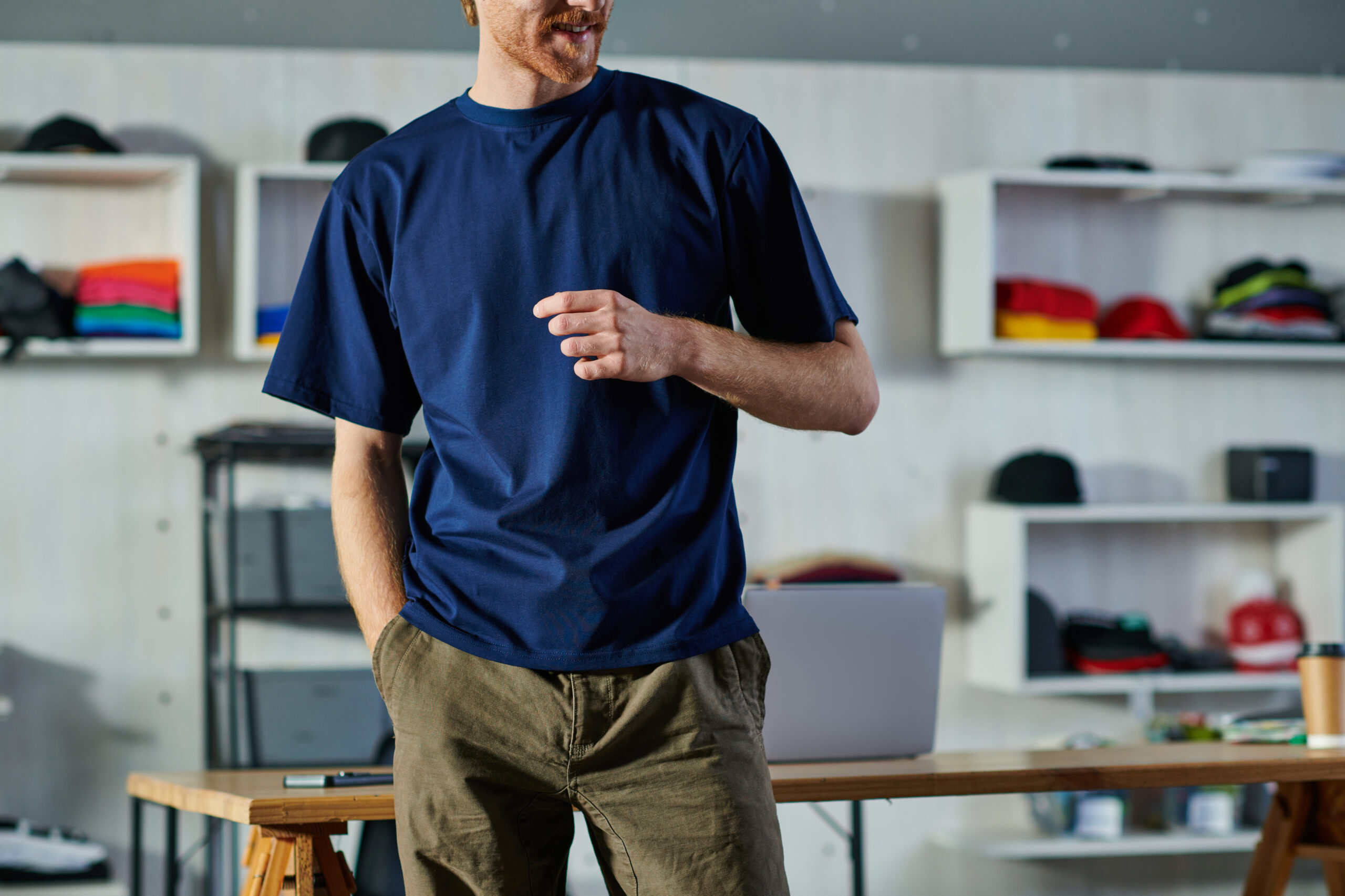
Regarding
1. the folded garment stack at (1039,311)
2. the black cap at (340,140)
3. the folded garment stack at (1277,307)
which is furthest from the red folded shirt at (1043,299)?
the black cap at (340,140)

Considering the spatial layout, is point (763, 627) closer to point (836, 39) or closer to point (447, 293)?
point (447, 293)

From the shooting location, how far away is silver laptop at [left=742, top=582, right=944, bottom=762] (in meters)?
1.86

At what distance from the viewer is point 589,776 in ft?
3.02

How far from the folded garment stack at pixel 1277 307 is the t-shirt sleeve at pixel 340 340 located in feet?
9.59

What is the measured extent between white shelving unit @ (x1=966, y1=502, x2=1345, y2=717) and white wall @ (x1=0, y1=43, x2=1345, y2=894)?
122mm

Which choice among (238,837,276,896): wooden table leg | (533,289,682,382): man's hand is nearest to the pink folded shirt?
(238,837,276,896): wooden table leg

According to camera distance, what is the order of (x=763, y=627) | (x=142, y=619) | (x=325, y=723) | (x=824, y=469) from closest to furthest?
(x=763, y=627)
(x=325, y=723)
(x=142, y=619)
(x=824, y=469)

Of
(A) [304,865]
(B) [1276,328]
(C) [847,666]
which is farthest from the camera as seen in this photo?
(B) [1276,328]

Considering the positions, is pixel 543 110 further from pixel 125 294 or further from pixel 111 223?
pixel 111 223

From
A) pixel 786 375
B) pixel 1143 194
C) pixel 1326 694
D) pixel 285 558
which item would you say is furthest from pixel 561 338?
pixel 1143 194

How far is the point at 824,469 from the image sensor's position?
3.33m

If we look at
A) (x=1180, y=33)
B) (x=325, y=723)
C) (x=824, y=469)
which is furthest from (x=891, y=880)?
(x=1180, y=33)

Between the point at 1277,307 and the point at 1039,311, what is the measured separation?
28.3 inches

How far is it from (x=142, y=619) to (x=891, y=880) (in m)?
2.14
